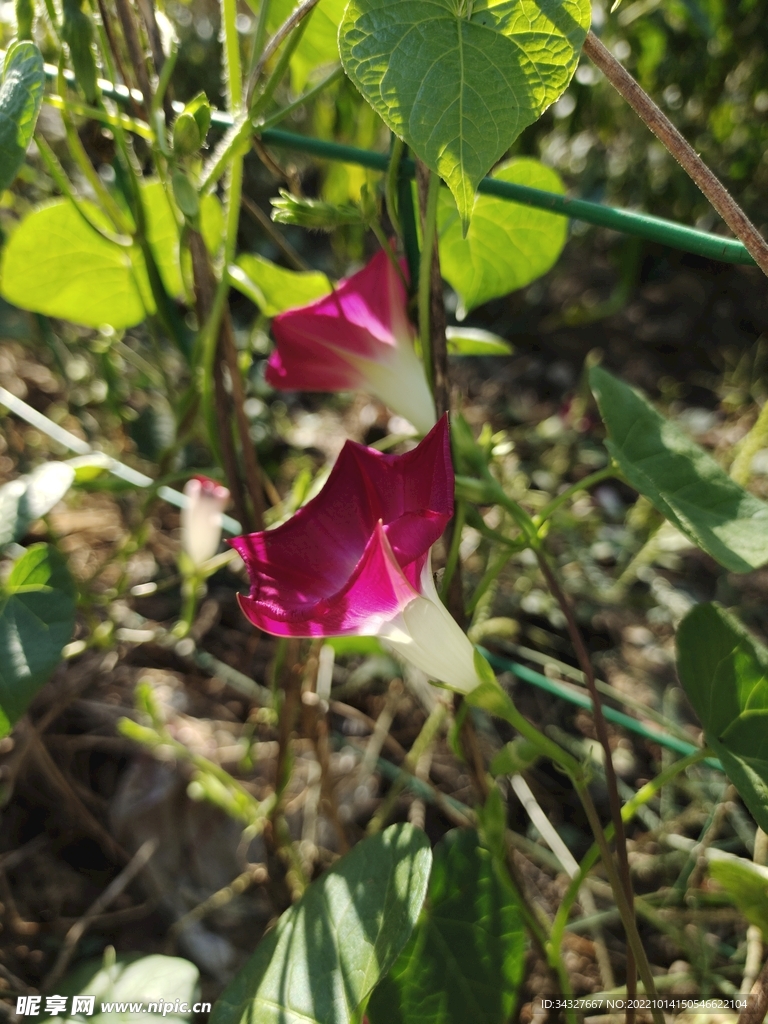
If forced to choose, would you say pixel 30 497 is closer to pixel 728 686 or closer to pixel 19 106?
pixel 19 106

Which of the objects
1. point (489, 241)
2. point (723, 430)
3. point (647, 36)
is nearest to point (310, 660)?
point (489, 241)

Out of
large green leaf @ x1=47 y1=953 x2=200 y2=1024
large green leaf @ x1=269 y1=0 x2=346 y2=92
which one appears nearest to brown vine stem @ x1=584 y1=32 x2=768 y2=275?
large green leaf @ x1=269 y1=0 x2=346 y2=92

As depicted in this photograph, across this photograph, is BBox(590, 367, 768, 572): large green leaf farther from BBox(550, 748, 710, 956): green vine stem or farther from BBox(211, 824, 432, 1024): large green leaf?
BBox(211, 824, 432, 1024): large green leaf

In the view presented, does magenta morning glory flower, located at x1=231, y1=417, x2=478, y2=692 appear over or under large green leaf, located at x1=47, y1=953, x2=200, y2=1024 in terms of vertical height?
over

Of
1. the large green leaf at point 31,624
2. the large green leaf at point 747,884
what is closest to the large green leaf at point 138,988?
the large green leaf at point 31,624

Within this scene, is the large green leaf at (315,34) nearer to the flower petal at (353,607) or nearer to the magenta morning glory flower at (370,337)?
the magenta morning glory flower at (370,337)

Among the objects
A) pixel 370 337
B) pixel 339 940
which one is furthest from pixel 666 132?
pixel 339 940
